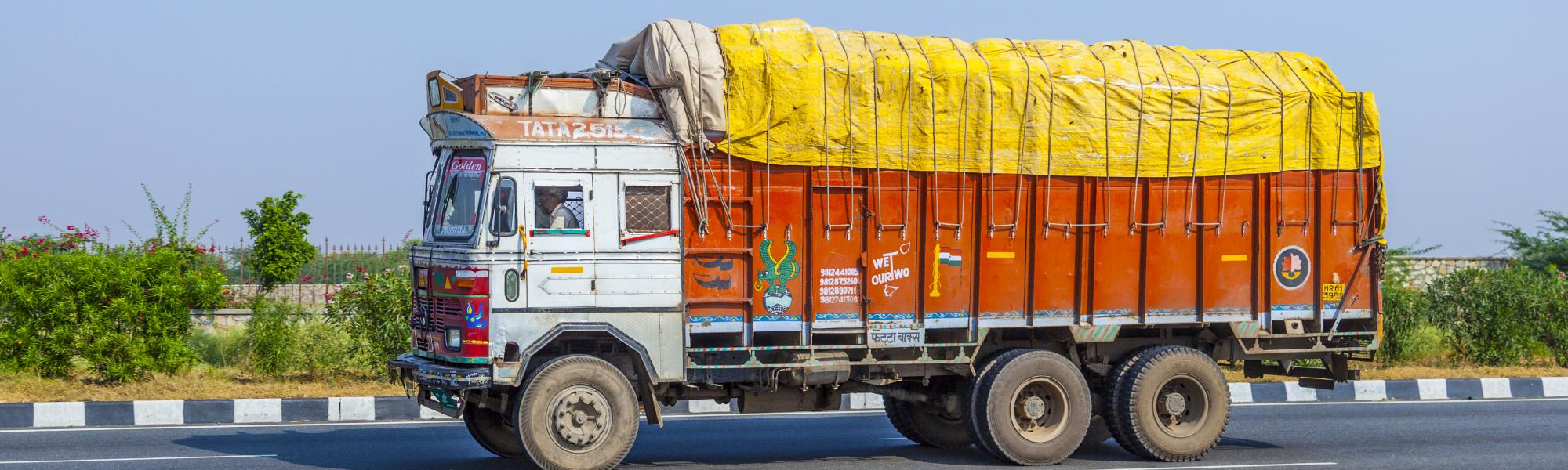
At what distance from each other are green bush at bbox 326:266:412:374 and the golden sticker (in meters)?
8.06

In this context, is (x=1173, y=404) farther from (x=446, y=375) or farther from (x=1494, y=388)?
(x=1494, y=388)

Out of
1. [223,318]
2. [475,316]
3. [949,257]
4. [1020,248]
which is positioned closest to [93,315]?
[223,318]

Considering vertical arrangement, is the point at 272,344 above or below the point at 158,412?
above

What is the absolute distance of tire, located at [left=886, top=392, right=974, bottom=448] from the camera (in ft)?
34.7

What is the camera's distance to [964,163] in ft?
30.7

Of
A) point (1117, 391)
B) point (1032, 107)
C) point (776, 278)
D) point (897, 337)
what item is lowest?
point (1117, 391)

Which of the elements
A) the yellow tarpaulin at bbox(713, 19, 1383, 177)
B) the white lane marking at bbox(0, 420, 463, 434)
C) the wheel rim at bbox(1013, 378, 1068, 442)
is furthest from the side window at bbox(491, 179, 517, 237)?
the white lane marking at bbox(0, 420, 463, 434)

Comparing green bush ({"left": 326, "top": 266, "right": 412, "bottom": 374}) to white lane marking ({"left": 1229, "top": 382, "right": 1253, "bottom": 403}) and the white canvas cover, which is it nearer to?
the white canvas cover

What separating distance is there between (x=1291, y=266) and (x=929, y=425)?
275 cm

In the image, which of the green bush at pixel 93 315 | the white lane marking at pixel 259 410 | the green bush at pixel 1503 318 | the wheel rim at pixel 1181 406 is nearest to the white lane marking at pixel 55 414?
the white lane marking at pixel 259 410

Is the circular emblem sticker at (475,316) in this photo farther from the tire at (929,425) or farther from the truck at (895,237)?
the tire at (929,425)

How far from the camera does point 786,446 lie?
10.6 m

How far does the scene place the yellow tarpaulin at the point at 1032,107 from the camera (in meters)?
9.05

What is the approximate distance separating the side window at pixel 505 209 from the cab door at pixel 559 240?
0.06 metres
